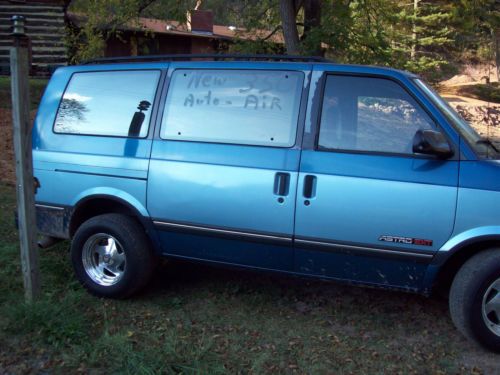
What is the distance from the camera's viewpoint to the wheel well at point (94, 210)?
15.4 ft

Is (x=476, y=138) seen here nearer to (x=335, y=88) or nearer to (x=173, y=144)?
(x=335, y=88)

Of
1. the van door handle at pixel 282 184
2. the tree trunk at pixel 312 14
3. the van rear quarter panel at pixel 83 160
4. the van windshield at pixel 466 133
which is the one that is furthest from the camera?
the tree trunk at pixel 312 14

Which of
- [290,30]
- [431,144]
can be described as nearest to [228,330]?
[431,144]

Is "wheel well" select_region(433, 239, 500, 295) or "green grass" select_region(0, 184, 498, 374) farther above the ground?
"wheel well" select_region(433, 239, 500, 295)

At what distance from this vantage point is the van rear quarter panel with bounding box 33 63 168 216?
4535 millimetres

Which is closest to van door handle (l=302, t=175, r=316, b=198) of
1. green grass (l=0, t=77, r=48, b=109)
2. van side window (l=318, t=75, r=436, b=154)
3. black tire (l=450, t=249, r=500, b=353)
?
van side window (l=318, t=75, r=436, b=154)

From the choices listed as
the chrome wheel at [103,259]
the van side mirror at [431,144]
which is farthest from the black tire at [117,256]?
the van side mirror at [431,144]

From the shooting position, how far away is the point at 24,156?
4.21m

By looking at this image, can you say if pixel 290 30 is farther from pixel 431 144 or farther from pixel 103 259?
pixel 431 144

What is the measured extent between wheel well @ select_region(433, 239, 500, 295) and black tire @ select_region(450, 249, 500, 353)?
51 mm

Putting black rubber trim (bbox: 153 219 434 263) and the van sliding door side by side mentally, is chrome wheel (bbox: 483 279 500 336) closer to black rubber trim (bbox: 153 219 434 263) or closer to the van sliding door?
black rubber trim (bbox: 153 219 434 263)

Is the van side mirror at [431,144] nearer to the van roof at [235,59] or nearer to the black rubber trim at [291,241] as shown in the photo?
the van roof at [235,59]

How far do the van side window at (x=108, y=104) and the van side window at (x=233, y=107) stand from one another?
0.23 meters

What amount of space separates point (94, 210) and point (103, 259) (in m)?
0.44
